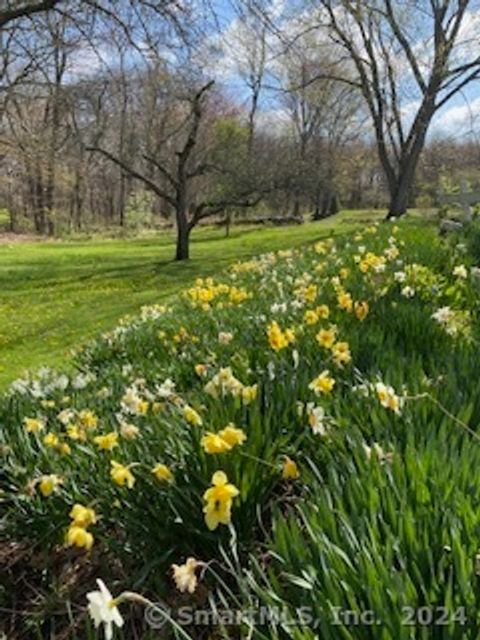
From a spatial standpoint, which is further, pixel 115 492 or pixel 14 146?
pixel 14 146

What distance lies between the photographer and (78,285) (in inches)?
734

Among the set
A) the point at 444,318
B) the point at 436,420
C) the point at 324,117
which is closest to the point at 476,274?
the point at 444,318

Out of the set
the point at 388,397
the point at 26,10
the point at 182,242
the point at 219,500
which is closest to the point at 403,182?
the point at 182,242

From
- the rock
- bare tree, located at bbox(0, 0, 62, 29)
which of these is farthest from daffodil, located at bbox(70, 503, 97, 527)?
bare tree, located at bbox(0, 0, 62, 29)

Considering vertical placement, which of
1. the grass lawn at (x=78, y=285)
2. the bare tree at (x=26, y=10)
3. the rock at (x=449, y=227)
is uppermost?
the bare tree at (x=26, y=10)

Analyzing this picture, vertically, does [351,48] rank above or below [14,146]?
above

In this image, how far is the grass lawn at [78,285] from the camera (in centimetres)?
1103

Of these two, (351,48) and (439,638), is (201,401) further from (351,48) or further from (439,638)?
(351,48)

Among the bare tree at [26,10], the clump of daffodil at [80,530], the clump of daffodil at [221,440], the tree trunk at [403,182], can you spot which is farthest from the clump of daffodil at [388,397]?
the tree trunk at [403,182]

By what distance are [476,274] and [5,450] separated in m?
2.99

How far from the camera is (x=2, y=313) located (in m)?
14.8

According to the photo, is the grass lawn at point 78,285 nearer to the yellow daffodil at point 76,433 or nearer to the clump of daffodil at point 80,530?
the yellow daffodil at point 76,433

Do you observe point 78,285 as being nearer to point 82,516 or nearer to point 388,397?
point 388,397

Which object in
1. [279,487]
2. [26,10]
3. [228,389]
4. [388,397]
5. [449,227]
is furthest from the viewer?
[449,227]
